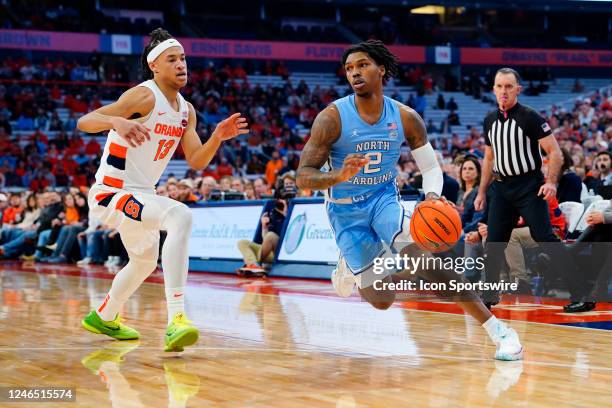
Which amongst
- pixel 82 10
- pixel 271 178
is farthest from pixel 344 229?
pixel 82 10

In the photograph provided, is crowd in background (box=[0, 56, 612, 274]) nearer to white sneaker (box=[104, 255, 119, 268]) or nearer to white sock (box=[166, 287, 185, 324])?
white sneaker (box=[104, 255, 119, 268])

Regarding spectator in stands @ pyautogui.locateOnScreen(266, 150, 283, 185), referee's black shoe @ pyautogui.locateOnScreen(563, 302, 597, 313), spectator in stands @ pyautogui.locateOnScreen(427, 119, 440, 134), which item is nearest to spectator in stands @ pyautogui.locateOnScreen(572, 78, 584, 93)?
spectator in stands @ pyautogui.locateOnScreen(427, 119, 440, 134)

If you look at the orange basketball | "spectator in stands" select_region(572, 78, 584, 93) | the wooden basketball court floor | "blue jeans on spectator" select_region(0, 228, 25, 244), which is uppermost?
"spectator in stands" select_region(572, 78, 584, 93)

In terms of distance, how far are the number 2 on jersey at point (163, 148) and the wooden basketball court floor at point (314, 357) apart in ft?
4.34

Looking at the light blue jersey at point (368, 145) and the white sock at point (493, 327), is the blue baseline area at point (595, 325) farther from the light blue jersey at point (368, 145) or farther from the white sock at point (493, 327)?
the light blue jersey at point (368, 145)

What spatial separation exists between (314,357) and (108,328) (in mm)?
1709

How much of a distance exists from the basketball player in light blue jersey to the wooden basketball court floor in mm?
524

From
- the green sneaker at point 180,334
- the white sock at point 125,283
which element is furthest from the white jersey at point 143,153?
the green sneaker at point 180,334

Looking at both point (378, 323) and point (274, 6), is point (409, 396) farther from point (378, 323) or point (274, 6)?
point (274, 6)

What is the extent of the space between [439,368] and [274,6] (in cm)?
3792

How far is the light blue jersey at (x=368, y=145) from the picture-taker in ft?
18.3

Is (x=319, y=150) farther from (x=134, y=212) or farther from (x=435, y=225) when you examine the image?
(x=134, y=212)

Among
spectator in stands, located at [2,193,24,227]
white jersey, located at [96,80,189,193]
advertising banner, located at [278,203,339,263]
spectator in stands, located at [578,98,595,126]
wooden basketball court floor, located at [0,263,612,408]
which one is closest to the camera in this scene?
wooden basketball court floor, located at [0,263,612,408]

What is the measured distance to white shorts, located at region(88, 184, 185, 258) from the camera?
5.83m
